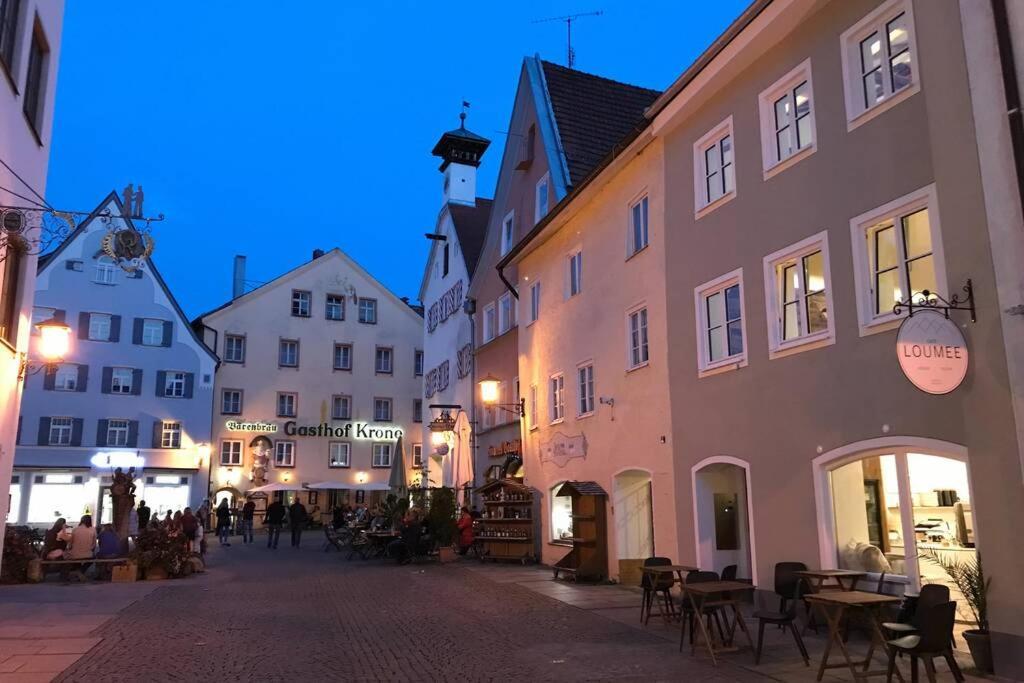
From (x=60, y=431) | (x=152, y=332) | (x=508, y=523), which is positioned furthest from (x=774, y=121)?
(x=60, y=431)

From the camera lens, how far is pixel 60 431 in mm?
35344

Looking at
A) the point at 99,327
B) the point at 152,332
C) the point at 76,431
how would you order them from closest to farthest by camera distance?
the point at 76,431
the point at 99,327
the point at 152,332

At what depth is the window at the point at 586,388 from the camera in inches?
704

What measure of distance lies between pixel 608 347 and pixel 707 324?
3.87 m

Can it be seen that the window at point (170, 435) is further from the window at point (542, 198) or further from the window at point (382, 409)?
the window at point (542, 198)

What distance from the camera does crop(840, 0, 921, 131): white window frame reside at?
9.38 m

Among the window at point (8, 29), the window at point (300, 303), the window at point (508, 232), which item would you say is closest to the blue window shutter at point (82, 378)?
the window at point (300, 303)

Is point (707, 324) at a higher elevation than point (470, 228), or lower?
lower

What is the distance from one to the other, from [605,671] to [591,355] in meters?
9.97

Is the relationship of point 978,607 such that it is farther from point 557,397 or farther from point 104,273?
point 104,273

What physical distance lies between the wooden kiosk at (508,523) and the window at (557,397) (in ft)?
7.14

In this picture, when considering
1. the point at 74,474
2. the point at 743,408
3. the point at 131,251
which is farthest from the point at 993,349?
the point at 74,474

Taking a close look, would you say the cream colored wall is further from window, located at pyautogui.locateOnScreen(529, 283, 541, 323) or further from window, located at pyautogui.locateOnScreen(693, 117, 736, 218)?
window, located at pyautogui.locateOnScreen(693, 117, 736, 218)

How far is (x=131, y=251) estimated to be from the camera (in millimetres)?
10945
